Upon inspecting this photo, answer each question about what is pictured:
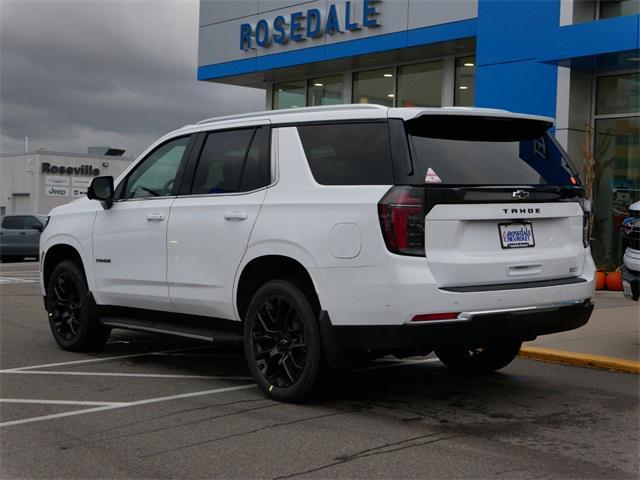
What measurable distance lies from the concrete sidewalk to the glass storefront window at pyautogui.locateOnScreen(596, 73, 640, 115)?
5.65 m

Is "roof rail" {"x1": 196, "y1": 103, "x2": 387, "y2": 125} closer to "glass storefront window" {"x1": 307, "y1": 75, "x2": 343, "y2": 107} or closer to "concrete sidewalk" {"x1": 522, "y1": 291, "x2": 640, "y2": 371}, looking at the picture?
"concrete sidewalk" {"x1": 522, "y1": 291, "x2": 640, "y2": 371}

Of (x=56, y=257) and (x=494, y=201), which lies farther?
(x=56, y=257)

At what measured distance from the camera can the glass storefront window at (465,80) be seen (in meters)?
18.2

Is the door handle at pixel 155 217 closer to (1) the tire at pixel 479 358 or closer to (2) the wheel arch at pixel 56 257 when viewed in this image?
(2) the wheel arch at pixel 56 257

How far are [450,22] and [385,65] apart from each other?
126 inches

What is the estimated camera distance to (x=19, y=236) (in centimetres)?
2617

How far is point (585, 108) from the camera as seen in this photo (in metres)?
15.5

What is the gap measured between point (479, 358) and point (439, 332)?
1.95 m

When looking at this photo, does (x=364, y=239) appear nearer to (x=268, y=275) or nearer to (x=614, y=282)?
(x=268, y=275)

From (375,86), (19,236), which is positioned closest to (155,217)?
(375,86)

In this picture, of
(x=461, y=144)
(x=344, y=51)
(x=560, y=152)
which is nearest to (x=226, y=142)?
(x=461, y=144)

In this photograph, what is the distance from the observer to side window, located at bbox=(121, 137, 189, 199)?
23.2 feet

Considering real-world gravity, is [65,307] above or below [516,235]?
below

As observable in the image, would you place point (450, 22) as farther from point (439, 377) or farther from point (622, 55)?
point (439, 377)
